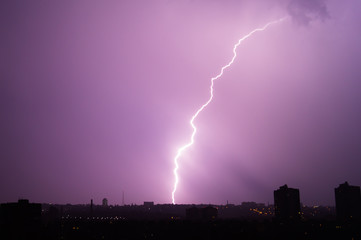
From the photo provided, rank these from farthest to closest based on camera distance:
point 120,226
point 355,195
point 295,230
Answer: point 355,195 < point 120,226 < point 295,230

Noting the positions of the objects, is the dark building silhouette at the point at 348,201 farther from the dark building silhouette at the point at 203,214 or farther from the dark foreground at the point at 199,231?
the dark building silhouette at the point at 203,214

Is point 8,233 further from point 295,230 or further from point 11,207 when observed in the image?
point 295,230

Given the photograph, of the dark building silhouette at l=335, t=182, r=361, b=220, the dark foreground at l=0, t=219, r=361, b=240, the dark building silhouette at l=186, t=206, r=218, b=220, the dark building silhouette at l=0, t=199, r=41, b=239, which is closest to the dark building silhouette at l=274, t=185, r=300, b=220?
the dark foreground at l=0, t=219, r=361, b=240

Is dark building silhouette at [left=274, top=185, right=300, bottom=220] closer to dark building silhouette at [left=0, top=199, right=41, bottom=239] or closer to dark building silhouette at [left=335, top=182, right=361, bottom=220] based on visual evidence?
dark building silhouette at [left=335, top=182, right=361, bottom=220]

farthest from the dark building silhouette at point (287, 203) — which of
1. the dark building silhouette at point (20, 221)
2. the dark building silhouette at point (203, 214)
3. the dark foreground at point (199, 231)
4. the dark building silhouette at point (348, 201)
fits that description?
the dark building silhouette at point (20, 221)

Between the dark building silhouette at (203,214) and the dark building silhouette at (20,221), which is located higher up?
the dark building silhouette at (20,221)

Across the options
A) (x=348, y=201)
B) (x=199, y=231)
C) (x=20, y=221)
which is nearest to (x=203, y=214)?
(x=199, y=231)

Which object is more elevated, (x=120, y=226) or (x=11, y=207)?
(x=11, y=207)

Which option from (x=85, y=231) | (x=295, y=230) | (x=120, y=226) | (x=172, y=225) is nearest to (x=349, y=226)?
(x=295, y=230)
